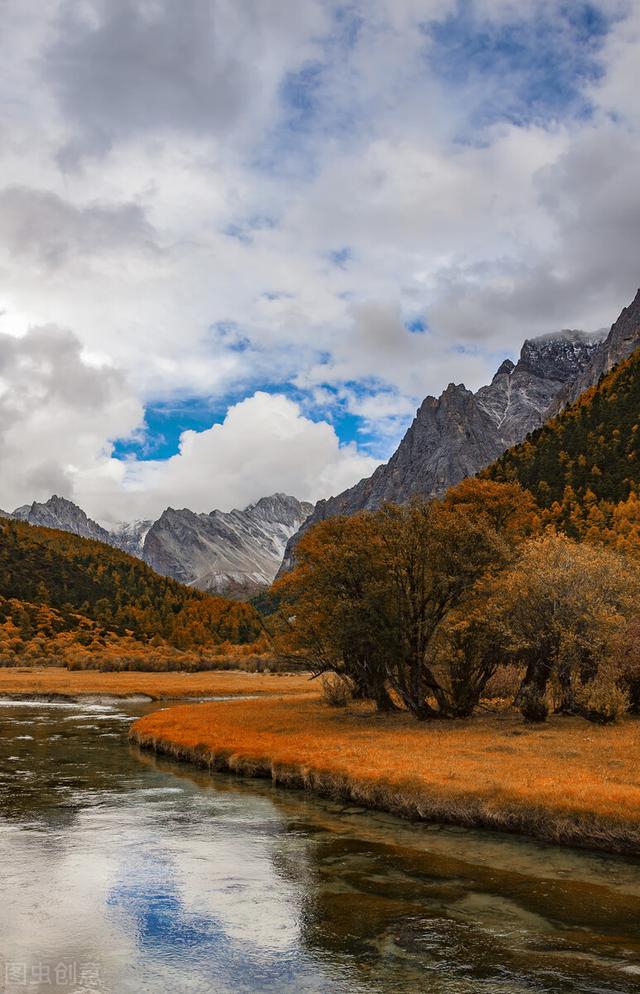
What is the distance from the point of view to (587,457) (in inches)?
5605

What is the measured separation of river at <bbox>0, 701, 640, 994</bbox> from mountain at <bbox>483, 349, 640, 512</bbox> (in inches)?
3903

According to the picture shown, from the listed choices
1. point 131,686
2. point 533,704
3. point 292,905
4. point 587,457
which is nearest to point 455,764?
point 533,704

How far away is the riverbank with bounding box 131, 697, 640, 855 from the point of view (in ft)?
74.4

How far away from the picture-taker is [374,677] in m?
51.2

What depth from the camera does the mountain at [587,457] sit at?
125 meters

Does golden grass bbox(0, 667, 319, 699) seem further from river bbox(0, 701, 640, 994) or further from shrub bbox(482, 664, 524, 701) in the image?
river bbox(0, 701, 640, 994)

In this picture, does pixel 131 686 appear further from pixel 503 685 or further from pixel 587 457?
pixel 587 457

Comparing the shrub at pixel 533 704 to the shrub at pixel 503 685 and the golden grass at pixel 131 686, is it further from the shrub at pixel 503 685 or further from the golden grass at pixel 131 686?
the golden grass at pixel 131 686

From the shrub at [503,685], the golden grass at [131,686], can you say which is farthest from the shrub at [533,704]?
the golden grass at [131,686]

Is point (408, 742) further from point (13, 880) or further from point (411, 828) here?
point (13, 880)

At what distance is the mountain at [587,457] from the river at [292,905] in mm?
99127

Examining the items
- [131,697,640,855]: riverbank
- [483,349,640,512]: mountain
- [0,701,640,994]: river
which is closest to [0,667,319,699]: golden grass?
[131,697,640,855]: riverbank

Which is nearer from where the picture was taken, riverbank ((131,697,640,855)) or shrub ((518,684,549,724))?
riverbank ((131,697,640,855))

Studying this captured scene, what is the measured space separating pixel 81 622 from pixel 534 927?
595ft
